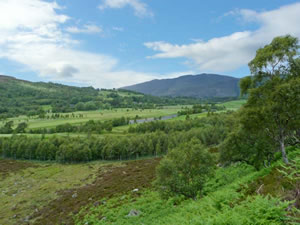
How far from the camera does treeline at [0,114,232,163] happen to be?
10362cm

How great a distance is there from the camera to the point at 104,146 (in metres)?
105

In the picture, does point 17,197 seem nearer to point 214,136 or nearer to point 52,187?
point 52,187

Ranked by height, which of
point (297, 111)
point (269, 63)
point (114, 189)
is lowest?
point (114, 189)

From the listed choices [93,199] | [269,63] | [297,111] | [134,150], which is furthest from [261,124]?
[134,150]

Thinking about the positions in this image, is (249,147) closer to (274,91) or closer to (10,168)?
(274,91)

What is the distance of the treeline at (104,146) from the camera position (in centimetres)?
10362

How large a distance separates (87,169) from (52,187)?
24837 millimetres

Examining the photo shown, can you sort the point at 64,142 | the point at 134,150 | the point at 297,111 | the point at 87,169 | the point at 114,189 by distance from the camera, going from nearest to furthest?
the point at 297,111
the point at 114,189
the point at 87,169
the point at 134,150
the point at 64,142

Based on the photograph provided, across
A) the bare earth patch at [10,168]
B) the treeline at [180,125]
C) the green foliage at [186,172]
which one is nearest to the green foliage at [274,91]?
the green foliage at [186,172]

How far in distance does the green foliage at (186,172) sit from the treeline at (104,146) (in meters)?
69.7

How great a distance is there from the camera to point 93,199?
1845 inches

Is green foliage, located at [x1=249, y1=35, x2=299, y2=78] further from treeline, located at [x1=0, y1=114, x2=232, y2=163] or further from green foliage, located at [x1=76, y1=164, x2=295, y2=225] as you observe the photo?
treeline, located at [x1=0, y1=114, x2=232, y2=163]

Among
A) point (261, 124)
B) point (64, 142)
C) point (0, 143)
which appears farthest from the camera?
point (0, 143)

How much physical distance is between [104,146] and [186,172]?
83362 mm
